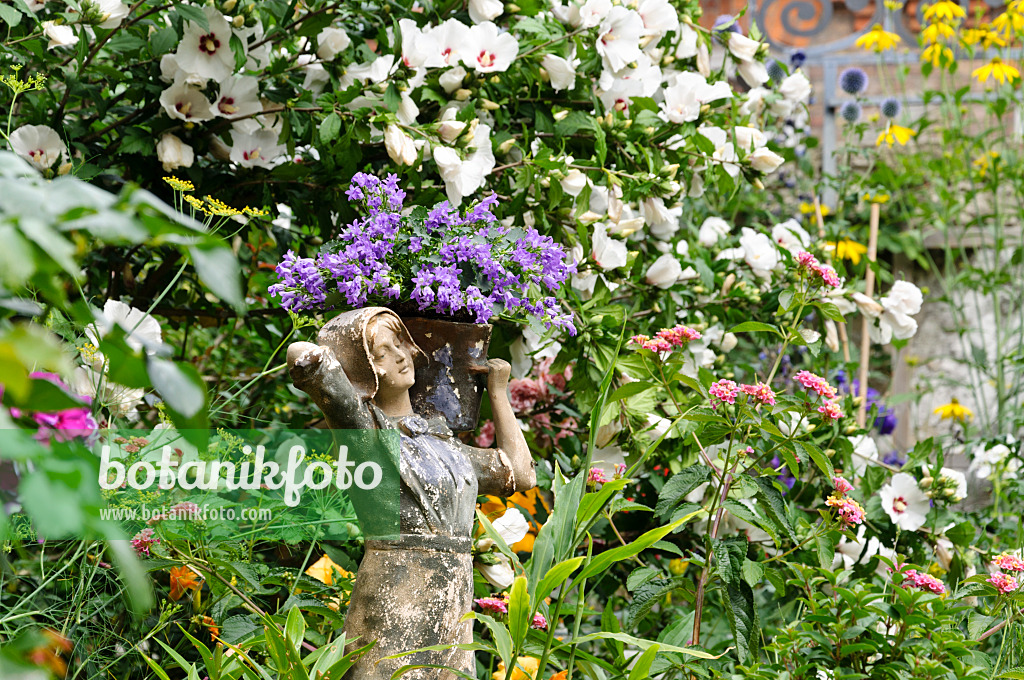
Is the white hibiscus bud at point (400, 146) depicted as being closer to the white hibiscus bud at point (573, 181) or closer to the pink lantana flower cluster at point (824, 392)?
the white hibiscus bud at point (573, 181)

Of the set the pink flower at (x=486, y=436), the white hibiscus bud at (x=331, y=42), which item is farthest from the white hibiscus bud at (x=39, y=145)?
the pink flower at (x=486, y=436)

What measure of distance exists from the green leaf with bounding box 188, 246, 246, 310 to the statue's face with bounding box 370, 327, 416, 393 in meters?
0.72

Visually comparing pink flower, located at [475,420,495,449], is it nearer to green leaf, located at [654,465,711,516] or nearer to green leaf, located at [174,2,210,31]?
green leaf, located at [654,465,711,516]

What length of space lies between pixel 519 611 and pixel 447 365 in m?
0.43

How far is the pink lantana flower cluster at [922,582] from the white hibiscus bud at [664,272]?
2.23ft

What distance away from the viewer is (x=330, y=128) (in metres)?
1.45

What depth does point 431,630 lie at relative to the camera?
112 cm

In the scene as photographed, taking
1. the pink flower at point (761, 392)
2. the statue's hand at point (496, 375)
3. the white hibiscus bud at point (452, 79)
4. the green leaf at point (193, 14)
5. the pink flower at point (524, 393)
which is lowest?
the pink flower at point (524, 393)

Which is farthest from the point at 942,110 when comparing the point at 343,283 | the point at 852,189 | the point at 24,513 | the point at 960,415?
the point at 24,513

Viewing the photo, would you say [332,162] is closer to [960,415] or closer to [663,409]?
[663,409]

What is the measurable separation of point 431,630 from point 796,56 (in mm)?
2934

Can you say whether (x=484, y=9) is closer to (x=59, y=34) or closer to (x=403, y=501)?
(x=59, y=34)

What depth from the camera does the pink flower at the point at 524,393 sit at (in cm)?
202

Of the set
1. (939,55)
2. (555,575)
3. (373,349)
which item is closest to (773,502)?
(555,575)
